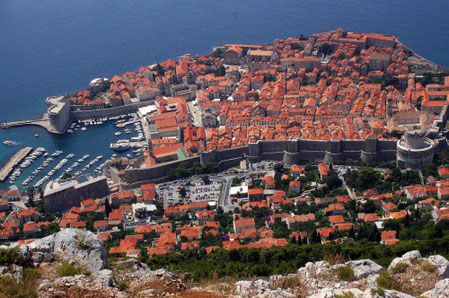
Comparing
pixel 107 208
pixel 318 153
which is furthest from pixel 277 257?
pixel 318 153

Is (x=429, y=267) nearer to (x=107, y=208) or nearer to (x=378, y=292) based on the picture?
(x=378, y=292)

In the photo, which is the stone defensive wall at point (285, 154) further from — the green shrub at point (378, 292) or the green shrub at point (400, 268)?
the green shrub at point (378, 292)

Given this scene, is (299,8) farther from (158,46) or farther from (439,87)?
(439,87)

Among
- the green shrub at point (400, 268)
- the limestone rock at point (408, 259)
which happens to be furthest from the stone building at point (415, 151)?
the green shrub at point (400, 268)

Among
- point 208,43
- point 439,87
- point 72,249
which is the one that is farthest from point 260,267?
point 208,43

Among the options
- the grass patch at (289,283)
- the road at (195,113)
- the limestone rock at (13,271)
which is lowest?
the road at (195,113)

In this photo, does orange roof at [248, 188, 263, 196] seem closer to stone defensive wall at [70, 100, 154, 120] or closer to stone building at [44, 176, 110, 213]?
stone building at [44, 176, 110, 213]
